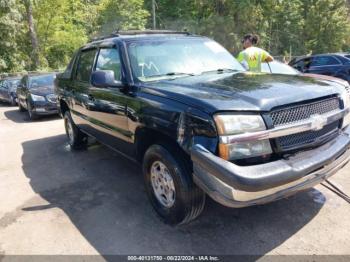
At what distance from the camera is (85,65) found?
18.1 feet

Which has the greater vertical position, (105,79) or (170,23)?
(170,23)

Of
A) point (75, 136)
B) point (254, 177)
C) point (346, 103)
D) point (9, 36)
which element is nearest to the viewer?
point (254, 177)

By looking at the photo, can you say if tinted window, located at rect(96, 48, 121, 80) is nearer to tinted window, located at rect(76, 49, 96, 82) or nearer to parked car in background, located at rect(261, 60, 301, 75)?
tinted window, located at rect(76, 49, 96, 82)

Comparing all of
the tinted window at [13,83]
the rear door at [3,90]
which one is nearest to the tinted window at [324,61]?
the tinted window at [13,83]

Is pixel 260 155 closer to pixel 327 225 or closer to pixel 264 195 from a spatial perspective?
pixel 264 195

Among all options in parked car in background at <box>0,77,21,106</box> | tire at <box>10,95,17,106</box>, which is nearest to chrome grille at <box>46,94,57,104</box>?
parked car in background at <box>0,77,21,106</box>

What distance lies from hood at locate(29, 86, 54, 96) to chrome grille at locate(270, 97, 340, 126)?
920cm

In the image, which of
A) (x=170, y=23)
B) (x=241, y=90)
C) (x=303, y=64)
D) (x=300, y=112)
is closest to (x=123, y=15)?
(x=170, y=23)

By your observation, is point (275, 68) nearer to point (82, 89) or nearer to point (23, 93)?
point (82, 89)

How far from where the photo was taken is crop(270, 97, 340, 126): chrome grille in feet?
9.56

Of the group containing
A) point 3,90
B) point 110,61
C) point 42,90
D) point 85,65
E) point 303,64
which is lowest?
point 3,90

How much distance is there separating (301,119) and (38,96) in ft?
30.5

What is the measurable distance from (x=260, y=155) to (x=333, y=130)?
42.8 inches

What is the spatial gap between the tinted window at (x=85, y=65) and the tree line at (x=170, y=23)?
20.6 m
